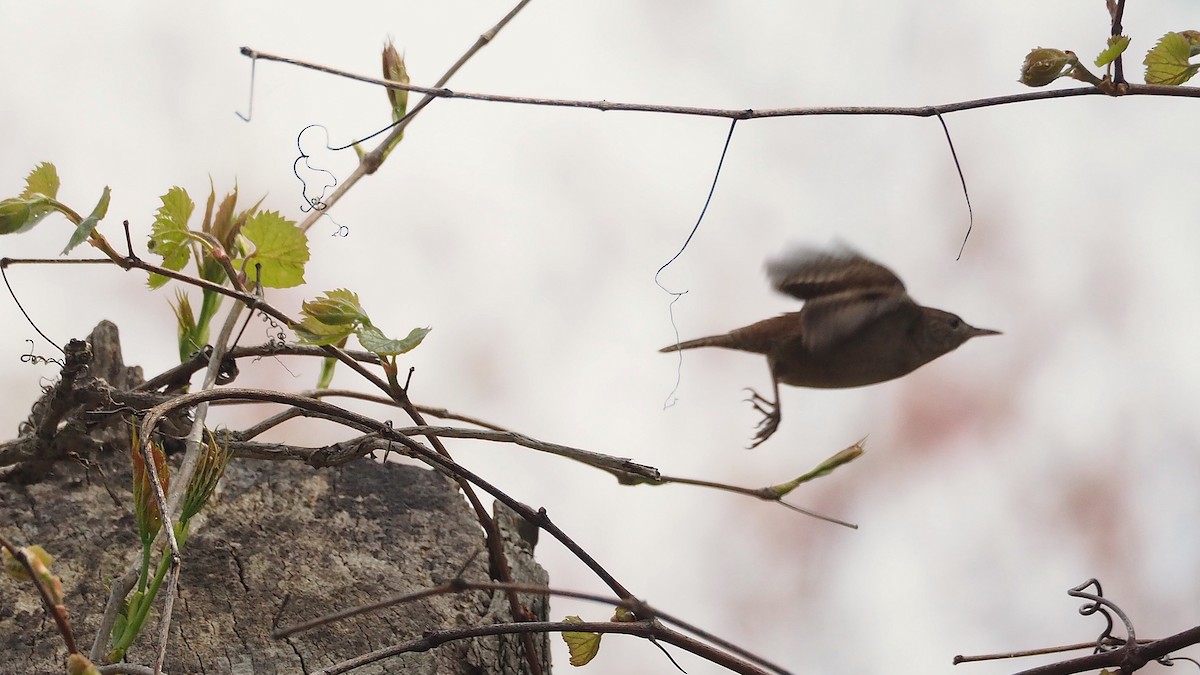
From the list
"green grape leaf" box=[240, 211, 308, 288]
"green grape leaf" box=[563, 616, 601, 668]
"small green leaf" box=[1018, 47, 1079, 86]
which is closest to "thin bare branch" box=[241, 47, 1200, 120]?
"small green leaf" box=[1018, 47, 1079, 86]

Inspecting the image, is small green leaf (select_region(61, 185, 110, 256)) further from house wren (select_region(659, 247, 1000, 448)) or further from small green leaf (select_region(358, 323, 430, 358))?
house wren (select_region(659, 247, 1000, 448))

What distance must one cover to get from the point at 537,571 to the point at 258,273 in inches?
11.8

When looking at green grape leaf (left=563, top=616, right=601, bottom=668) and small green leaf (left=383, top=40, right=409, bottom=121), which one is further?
small green leaf (left=383, top=40, right=409, bottom=121)

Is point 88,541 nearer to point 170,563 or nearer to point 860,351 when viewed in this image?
point 170,563

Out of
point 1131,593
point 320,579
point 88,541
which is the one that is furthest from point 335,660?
point 1131,593

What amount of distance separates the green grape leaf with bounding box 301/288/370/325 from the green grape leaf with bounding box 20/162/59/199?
6.5 inches

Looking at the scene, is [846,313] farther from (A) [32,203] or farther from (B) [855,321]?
(A) [32,203]

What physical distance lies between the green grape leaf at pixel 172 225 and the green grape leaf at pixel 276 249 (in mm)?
40

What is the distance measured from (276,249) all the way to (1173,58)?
491 mm

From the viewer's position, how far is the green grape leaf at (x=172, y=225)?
0.62 meters

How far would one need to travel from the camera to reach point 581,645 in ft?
1.99

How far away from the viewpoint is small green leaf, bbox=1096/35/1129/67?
1.66ft

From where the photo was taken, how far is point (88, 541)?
2.19ft

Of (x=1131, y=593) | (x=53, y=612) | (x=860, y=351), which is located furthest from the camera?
(x=1131, y=593)
